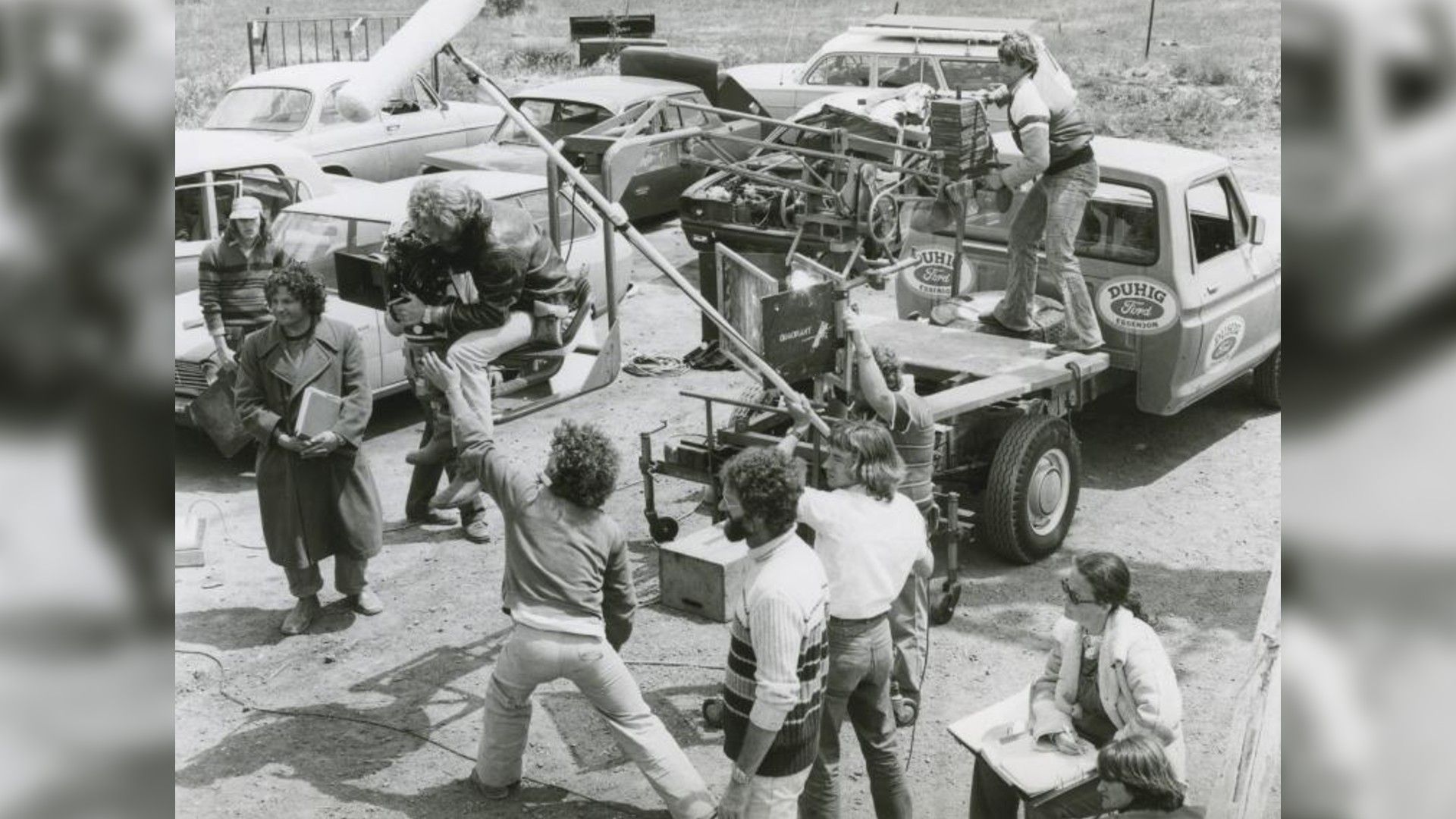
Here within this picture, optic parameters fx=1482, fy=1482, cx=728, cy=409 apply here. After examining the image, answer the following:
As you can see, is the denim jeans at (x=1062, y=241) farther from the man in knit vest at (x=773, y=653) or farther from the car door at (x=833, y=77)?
the car door at (x=833, y=77)

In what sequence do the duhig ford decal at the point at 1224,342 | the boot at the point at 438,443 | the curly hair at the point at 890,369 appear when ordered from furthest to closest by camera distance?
the duhig ford decal at the point at 1224,342, the boot at the point at 438,443, the curly hair at the point at 890,369

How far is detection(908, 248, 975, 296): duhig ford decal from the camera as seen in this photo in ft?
31.7

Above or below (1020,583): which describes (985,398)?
above

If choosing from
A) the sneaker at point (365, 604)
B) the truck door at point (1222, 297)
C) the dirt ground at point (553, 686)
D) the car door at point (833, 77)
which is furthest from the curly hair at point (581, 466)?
the car door at point (833, 77)

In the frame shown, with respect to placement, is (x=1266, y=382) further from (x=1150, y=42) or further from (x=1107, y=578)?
(x=1150, y=42)

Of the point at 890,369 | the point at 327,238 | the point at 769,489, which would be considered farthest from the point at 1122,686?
the point at 327,238

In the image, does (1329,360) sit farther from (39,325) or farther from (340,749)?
(340,749)

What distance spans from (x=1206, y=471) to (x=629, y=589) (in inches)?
210

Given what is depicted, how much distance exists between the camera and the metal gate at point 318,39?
25719 millimetres

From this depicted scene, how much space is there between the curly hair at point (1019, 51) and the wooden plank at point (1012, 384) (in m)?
1.70

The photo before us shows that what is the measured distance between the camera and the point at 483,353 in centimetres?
621

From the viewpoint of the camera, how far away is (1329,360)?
102 cm

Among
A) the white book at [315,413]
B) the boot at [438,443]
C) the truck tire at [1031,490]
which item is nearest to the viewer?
the white book at [315,413]

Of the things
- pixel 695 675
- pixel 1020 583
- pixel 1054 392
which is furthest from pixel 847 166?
pixel 695 675
